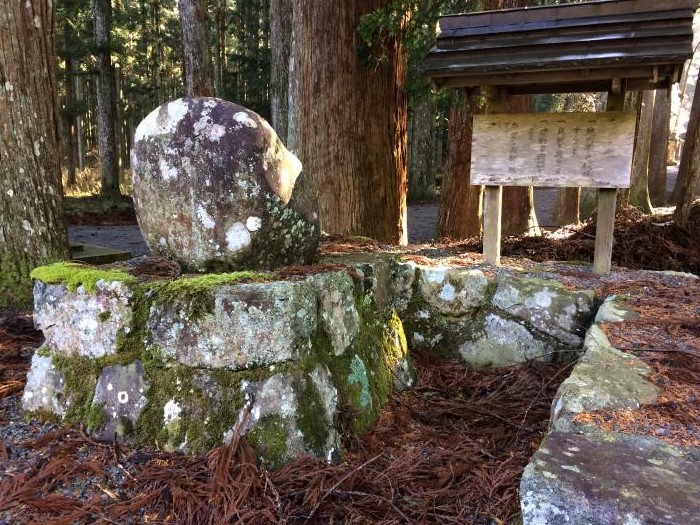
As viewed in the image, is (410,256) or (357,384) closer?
(357,384)

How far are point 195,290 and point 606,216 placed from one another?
3.60 metres

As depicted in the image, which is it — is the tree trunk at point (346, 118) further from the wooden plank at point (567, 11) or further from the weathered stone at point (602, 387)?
the weathered stone at point (602, 387)

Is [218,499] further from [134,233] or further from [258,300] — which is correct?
[134,233]

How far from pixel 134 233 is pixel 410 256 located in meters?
10.2

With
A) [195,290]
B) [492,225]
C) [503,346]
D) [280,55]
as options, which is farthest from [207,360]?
[280,55]

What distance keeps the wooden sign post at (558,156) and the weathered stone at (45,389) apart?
3.71 meters

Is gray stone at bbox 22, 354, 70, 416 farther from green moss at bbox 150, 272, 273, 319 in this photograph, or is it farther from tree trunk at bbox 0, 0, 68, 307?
tree trunk at bbox 0, 0, 68, 307

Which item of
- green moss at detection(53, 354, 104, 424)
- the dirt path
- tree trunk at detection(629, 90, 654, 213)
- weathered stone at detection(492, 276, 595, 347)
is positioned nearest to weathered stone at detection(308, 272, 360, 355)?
green moss at detection(53, 354, 104, 424)

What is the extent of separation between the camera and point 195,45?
976 cm

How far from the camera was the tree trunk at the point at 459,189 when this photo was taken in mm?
7496

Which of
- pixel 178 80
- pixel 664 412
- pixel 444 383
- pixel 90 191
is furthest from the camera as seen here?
pixel 178 80

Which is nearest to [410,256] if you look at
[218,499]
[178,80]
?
[218,499]

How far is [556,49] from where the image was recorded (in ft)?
13.9

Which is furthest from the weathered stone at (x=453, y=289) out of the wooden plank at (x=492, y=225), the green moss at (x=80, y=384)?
the green moss at (x=80, y=384)
